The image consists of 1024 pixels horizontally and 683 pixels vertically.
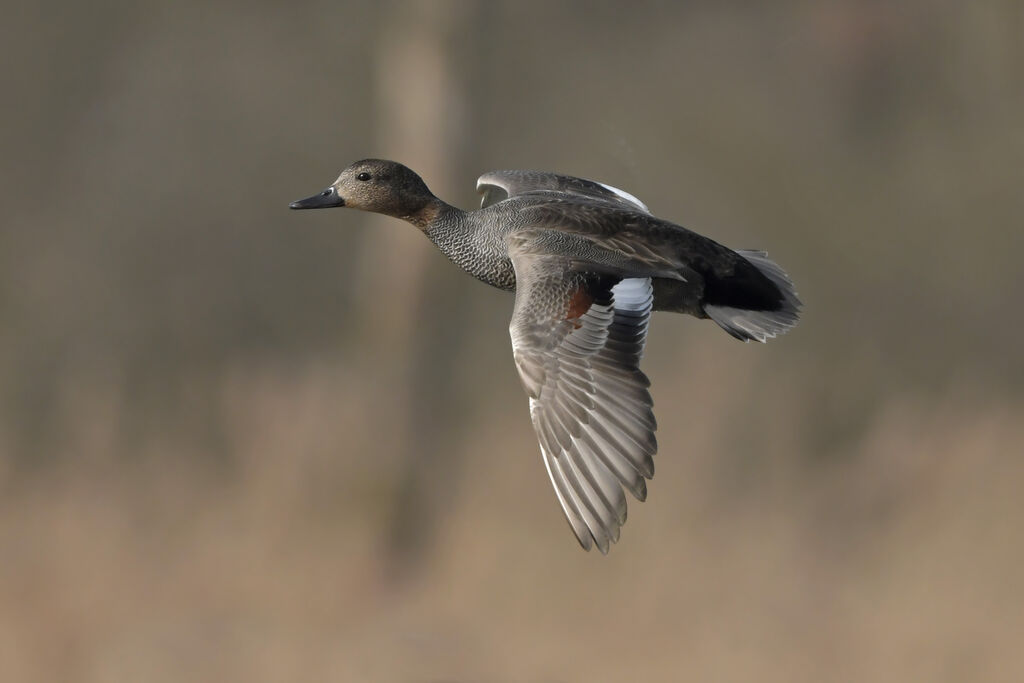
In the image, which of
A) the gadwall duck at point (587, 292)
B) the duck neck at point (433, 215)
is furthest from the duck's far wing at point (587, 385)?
the duck neck at point (433, 215)

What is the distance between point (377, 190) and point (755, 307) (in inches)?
43.2

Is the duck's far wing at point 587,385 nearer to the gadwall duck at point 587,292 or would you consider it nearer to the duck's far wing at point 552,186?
the gadwall duck at point 587,292

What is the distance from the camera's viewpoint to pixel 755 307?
4.54 m

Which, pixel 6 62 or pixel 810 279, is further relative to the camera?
pixel 6 62

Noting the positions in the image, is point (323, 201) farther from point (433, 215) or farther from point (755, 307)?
point (755, 307)

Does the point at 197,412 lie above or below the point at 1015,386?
below

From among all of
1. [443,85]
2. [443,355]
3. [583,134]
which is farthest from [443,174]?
[583,134]

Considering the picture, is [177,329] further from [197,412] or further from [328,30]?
[328,30]

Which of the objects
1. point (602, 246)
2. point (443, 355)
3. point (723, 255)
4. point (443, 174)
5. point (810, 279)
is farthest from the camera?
point (810, 279)

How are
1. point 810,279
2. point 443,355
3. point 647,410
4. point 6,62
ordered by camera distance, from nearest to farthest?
A: point 647,410, point 443,355, point 810,279, point 6,62

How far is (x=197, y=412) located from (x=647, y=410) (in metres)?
4.19

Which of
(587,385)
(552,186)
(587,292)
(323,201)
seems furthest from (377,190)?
(587,385)

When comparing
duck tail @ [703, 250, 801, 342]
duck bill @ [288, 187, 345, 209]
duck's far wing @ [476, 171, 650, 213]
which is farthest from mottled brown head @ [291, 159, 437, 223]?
duck tail @ [703, 250, 801, 342]

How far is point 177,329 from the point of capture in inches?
306
